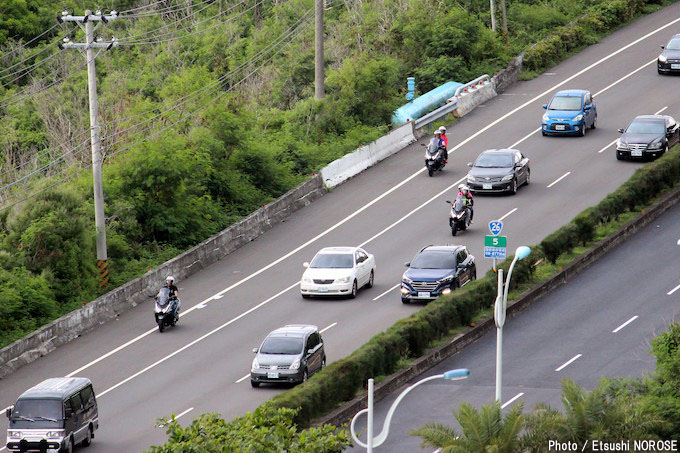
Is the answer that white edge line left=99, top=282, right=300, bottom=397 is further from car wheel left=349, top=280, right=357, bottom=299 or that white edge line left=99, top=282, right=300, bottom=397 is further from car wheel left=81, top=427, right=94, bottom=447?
car wheel left=81, top=427, right=94, bottom=447

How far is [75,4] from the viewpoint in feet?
278

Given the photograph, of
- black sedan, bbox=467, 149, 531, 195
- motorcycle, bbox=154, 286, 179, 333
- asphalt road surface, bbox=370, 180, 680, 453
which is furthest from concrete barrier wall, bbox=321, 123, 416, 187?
motorcycle, bbox=154, 286, 179, 333

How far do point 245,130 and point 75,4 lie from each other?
38.8 metres

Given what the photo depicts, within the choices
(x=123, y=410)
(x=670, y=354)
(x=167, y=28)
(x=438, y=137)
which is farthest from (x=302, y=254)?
(x=167, y=28)

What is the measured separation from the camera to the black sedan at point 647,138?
48.2 metres

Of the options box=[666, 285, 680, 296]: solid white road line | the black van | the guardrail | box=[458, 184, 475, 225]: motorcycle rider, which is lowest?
box=[666, 285, 680, 296]: solid white road line

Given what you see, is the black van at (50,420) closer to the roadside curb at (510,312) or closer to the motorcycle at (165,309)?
the roadside curb at (510,312)

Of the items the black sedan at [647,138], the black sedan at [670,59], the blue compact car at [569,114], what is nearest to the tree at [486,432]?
the black sedan at [647,138]

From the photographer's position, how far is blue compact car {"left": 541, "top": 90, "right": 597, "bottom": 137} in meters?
52.3

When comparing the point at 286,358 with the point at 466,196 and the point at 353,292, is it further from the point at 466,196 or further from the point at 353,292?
the point at 466,196

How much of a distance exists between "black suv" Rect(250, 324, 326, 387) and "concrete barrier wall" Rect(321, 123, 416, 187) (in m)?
19.1

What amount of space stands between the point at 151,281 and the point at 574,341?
14.7 meters

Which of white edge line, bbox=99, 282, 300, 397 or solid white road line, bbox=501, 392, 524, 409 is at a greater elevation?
white edge line, bbox=99, 282, 300, 397

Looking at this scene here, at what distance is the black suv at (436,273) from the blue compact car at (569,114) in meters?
16.7
